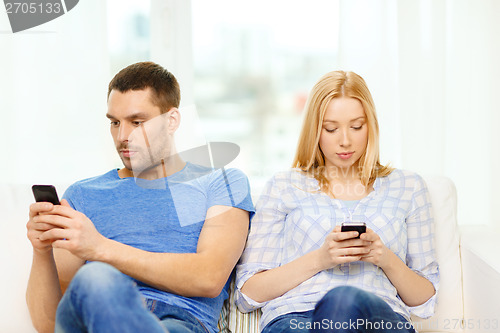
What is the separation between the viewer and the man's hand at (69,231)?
1286 millimetres

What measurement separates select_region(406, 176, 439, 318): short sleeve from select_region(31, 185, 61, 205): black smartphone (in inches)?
40.1

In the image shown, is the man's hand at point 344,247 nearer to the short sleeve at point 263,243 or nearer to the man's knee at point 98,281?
the short sleeve at point 263,243

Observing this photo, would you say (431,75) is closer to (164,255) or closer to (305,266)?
(305,266)

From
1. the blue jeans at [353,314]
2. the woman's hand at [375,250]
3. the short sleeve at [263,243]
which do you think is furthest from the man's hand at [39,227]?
the woman's hand at [375,250]

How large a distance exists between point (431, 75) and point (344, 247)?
1.09 metres

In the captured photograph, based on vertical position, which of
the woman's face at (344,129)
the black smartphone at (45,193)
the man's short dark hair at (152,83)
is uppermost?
the man's short dark hair at (152,83)

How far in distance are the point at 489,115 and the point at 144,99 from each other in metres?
1.45

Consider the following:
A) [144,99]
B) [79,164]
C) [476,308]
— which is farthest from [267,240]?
[79,164]

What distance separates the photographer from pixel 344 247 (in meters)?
1.39

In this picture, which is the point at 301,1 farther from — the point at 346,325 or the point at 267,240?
the point at 346,325

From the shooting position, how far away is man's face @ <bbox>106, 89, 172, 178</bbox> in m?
1.53

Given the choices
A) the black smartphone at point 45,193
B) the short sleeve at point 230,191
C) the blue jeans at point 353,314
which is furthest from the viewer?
the short sleeve at point 230,191

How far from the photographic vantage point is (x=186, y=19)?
90.4 inches

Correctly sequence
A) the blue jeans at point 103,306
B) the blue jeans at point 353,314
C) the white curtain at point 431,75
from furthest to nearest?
the white curtain at point 431,75
the blue jeans at point 353,314
the blue jeans at point 103,306
